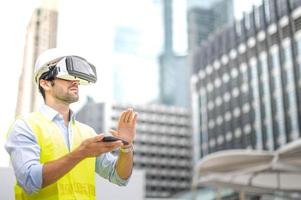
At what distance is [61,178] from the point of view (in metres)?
1.89

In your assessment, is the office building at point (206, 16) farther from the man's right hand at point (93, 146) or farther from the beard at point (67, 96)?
the man's right hand at point (93, 146)

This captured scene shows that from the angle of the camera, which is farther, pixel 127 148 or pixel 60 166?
pixel 127 148

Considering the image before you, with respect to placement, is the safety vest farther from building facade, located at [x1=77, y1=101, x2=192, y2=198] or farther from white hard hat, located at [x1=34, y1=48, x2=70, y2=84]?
building facade, located at [x1=77, y1=101, x2=192, y2=198]

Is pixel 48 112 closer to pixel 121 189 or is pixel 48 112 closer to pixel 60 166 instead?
pixel 60 166

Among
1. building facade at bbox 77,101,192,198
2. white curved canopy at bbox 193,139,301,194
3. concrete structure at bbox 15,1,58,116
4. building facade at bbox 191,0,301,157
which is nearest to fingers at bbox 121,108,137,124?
concrete structure at bbox 15,1,58,116

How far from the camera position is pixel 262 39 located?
61469 mm

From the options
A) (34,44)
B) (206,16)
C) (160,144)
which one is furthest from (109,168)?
(206,16)

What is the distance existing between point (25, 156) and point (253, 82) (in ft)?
207

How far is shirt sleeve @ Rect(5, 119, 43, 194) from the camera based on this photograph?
69.5 inches

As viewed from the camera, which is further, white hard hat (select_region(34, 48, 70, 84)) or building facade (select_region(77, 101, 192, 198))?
building facade (select_region(77, 101, 192, 198))

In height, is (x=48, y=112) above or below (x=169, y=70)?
below

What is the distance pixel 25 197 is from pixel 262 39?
61925 millimetres

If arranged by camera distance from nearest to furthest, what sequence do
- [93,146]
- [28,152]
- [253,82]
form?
[93,146], [28,152], [253,82]

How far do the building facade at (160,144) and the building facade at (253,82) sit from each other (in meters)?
16.7
